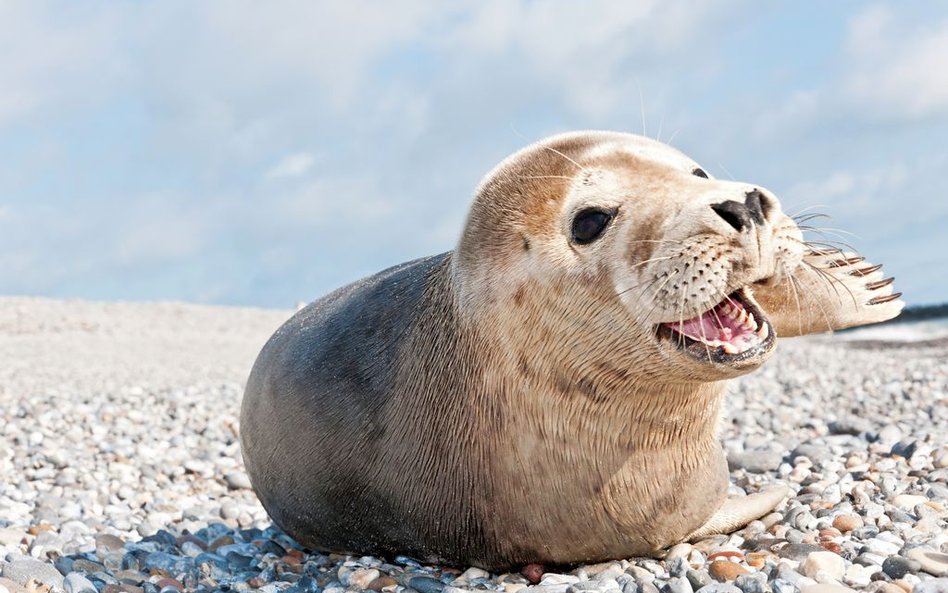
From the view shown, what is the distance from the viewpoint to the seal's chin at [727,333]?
3762mm

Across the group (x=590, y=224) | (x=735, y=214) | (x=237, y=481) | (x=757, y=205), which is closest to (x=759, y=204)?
(x=757, y=205)

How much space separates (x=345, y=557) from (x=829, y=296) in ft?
9.23

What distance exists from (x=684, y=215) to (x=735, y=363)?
0.59 metres

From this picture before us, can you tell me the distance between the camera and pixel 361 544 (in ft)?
16.7

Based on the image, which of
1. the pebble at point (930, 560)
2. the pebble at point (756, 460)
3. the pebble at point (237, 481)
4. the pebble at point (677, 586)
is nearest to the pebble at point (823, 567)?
the pebble at point (930, 560)

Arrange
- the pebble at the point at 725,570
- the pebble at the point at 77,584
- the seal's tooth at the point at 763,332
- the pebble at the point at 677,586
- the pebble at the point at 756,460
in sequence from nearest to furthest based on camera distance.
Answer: the seal's tooth at the point at 763,332, the pebble at the point at 677,586, the pebble at the point at 725,570, the pebble at the point at 77,584, the pebble at the point at 756,460

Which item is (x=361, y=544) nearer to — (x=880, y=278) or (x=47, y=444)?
(x=880, y=278)

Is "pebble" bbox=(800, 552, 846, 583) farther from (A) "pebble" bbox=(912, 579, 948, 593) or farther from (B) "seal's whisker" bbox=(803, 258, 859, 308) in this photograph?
(B) "seal's whisker" bbox=(803, 258, 859, 308)

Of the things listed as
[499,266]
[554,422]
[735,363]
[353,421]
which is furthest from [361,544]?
[735,363]

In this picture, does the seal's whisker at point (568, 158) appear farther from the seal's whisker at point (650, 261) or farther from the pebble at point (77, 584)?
the pebble at point (77, 584)

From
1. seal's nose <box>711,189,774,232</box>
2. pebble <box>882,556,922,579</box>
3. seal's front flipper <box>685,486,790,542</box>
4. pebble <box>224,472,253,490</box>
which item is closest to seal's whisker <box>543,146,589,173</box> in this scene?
seal's nose <box>711,189,774,232</box>

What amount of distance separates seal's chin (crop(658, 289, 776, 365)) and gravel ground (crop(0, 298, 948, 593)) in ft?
3.11

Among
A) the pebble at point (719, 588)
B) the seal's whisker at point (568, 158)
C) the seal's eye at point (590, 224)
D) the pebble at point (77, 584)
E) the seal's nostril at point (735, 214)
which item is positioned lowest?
the pebble at point (719, 588)

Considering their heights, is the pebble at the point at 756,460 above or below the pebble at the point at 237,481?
below
